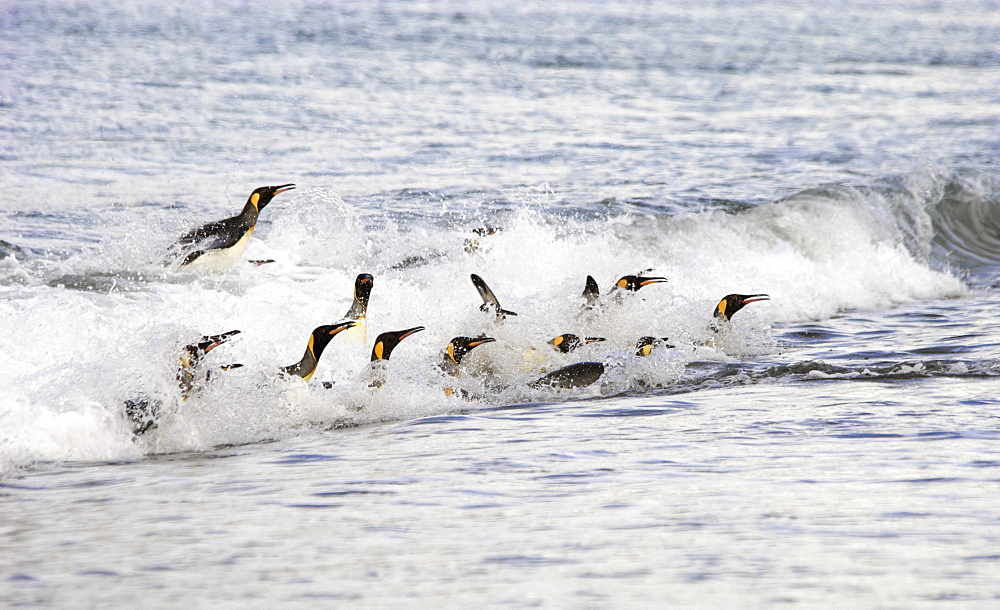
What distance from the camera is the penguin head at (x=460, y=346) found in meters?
6.72

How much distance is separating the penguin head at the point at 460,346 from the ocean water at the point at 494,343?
0.19 metres

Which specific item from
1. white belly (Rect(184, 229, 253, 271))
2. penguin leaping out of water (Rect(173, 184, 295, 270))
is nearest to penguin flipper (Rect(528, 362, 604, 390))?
penguin leaping out of water (Rect(173, 184, 295, 270))

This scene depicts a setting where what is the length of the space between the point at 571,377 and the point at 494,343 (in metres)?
0.79

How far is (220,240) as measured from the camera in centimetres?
929

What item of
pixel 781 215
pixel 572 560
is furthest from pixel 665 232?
pixel 572 560

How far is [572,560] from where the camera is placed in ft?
11.7

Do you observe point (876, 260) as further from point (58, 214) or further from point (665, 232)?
point (58, 214)

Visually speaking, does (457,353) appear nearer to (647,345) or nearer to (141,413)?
(647,345)

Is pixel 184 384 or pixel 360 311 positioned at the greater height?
pixel 360 311

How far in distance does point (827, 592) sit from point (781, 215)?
35.8 ft

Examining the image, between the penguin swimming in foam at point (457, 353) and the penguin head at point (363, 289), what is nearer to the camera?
the penguin swimming in foam at point (457, 353)

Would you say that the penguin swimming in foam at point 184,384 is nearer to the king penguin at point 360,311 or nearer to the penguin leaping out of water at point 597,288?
the king penguin at point 360,311

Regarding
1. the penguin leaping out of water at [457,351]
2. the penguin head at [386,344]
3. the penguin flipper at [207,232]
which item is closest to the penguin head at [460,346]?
the penguin leaping out of water at [457,351]

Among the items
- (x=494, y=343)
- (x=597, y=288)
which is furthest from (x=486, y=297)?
(x=597, y=288)
